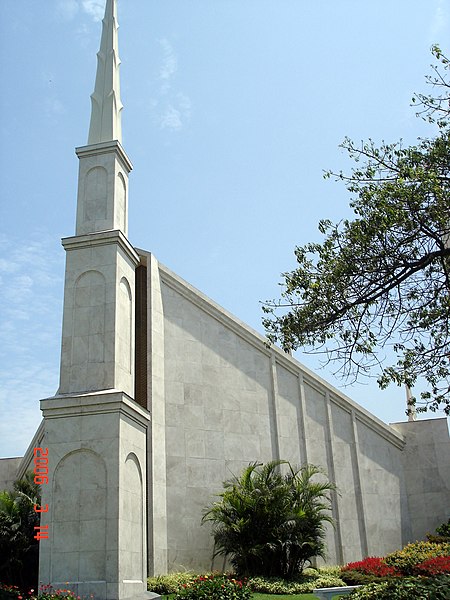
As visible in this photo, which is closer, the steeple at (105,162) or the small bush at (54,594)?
the small bush at (54,594)

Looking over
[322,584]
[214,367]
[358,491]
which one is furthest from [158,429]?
[358,491]

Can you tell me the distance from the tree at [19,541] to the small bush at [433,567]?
31.7 ft

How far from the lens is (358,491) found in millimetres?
23188

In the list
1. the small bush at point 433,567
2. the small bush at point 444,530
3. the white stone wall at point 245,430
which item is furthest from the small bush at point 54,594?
the small bush at point 444,530

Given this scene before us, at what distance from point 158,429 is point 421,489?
35.9 ft

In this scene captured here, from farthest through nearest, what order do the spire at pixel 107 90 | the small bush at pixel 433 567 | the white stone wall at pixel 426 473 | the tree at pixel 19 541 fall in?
the white stone wall at pixel 426 473
the spire at pixel 107 90
the tree at pixel 19 541
the small bush at pixel 433 567

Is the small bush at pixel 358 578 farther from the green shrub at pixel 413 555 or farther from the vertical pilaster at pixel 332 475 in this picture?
the vertical pilaster at pixel 332 475

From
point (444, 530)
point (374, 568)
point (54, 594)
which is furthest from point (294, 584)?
point (444, 530)

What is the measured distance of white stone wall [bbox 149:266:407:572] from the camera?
66.1 feet

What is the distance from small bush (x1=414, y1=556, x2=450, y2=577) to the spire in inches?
535

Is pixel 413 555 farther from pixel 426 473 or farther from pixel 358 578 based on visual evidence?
pixel 426 473

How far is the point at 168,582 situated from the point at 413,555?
745cm

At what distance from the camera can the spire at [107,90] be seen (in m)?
18.8

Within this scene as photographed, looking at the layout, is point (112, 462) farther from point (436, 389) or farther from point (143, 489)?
point (436, 389)
